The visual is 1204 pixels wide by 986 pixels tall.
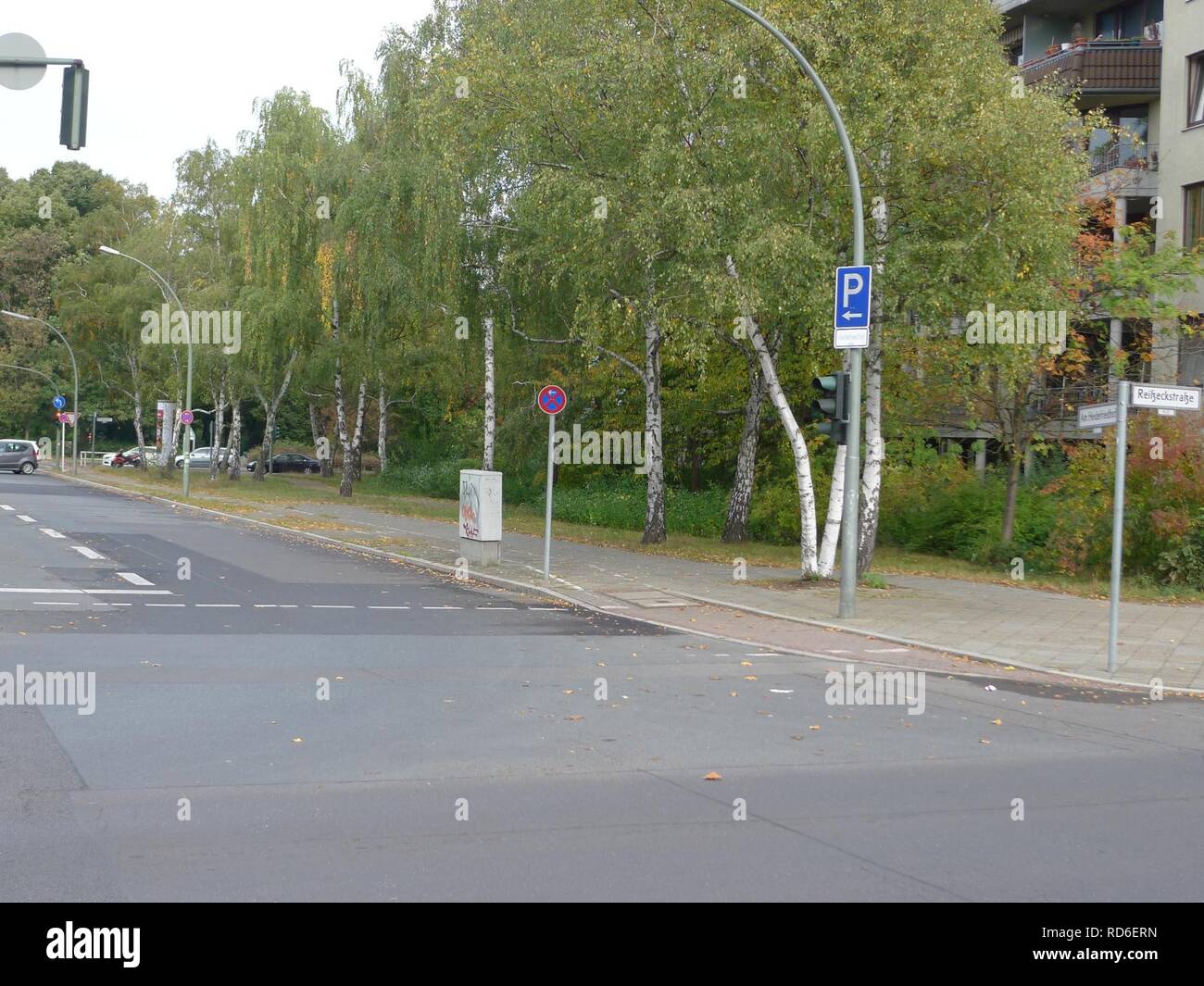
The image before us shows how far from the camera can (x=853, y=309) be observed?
15.8 meters

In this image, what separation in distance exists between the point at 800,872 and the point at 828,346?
58.9 ft

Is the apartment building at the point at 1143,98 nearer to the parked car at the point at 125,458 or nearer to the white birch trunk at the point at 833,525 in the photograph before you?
the white birch trunk at the point at 833,525

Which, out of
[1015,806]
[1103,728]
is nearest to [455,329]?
[1103,728]

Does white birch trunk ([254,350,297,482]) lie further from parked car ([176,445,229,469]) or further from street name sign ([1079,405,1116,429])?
street name sign ([1079,405,1116,429])

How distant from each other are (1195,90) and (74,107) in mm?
26640

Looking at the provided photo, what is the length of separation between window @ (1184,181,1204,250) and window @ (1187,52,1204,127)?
1.54m

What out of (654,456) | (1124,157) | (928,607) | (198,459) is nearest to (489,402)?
(654,456)

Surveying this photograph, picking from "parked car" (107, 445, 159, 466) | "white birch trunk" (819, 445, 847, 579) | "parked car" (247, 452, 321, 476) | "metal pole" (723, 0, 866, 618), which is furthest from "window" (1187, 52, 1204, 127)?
"parked car" (107, 445, 159, 466)

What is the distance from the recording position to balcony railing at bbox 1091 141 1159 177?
31281 millimetres

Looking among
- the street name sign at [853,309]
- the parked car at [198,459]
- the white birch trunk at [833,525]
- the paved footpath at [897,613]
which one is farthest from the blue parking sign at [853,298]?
the parked car at [198,459]

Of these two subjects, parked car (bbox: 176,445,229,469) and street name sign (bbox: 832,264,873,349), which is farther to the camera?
parked car (bbox: 176,445,229,469)

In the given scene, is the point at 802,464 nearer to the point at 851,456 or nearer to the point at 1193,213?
the point at 851,456

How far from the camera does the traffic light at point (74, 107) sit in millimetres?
12281

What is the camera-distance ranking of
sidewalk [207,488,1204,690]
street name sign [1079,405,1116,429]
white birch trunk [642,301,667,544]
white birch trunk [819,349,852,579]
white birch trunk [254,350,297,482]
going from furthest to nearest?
1. white birch trunk [254,350,297,482]
2. white birch trunk [642,301,667,544]
3. white birch trunk [819,349,852,579]
4. sidewalk [207,488,1204,690]
5. street name sign [1079,405,1116,429]
